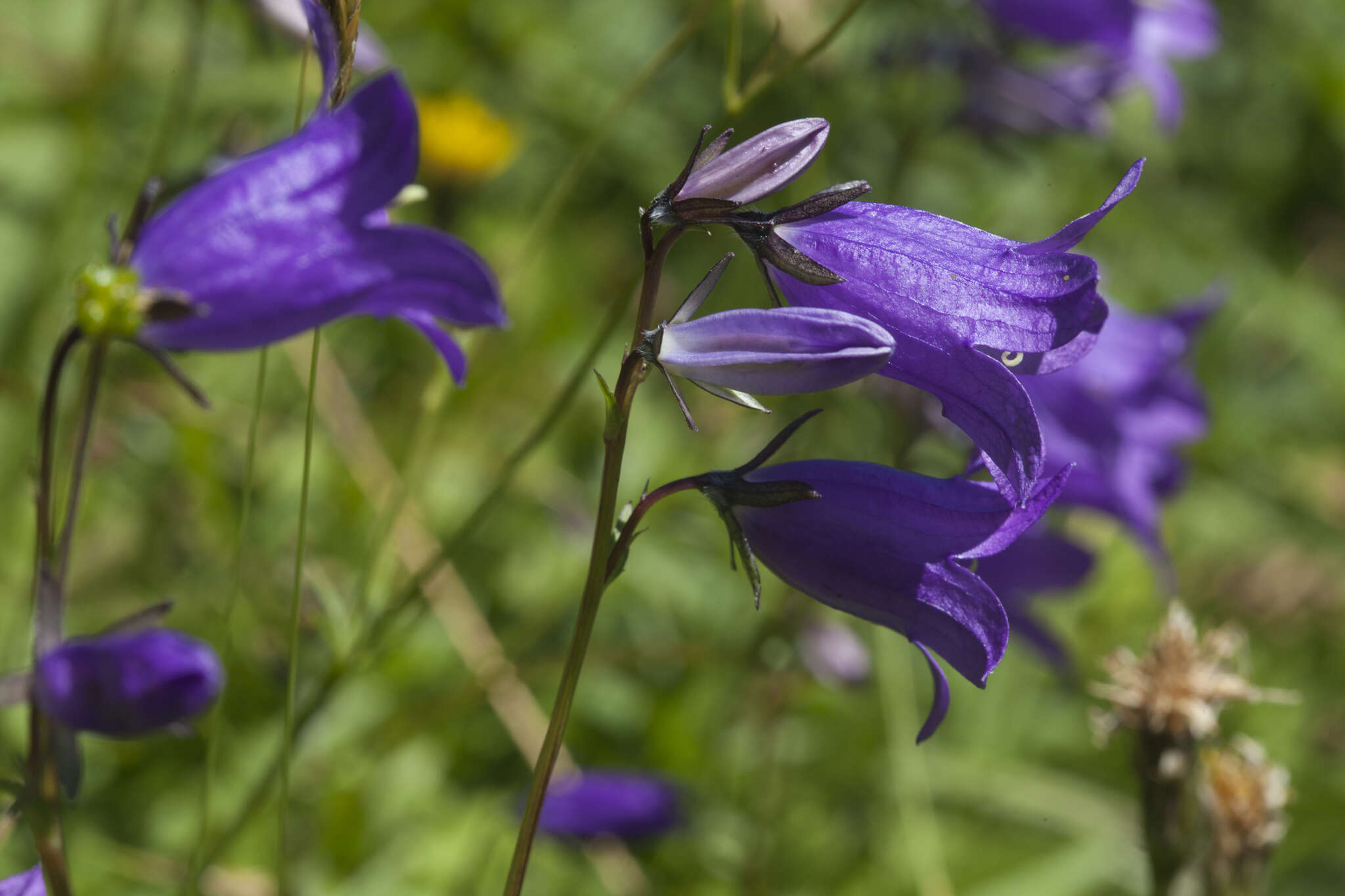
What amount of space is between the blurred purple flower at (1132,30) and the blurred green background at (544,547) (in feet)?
0.62

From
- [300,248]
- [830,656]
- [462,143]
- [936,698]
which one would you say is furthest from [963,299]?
[462,143]

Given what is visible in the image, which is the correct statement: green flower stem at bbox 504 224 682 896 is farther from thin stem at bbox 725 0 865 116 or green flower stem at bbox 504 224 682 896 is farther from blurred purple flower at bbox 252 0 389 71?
blurred purple flower at bbox 252 0 389 71

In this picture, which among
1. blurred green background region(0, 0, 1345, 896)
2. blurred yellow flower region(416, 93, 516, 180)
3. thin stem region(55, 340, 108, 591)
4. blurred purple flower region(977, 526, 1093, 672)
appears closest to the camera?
thin stem region(55, 340, 108, 591)

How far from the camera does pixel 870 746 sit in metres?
2.26

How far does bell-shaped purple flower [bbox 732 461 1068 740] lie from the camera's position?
877 millimetres

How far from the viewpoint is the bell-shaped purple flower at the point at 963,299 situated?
85cm

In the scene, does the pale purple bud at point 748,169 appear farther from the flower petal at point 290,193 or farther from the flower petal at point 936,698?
the flower petal at point 936,698

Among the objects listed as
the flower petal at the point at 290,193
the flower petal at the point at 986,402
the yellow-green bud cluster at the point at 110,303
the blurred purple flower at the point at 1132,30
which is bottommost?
the blurred purple flower at the point at 1132,30

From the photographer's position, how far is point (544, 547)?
8.14ft

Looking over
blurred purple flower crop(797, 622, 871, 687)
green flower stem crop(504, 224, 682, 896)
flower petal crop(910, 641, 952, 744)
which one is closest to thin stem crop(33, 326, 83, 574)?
green flower stem crop(504, 224, 682, 896)

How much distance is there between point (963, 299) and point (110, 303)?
582 millimetres

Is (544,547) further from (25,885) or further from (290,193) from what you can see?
(290,193)

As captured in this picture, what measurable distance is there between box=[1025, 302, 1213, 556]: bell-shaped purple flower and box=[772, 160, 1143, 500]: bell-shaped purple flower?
0.93 metres

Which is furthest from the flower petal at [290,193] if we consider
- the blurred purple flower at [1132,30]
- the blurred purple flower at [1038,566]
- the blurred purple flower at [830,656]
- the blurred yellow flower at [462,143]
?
the blurred yellow flower at [462,143]
